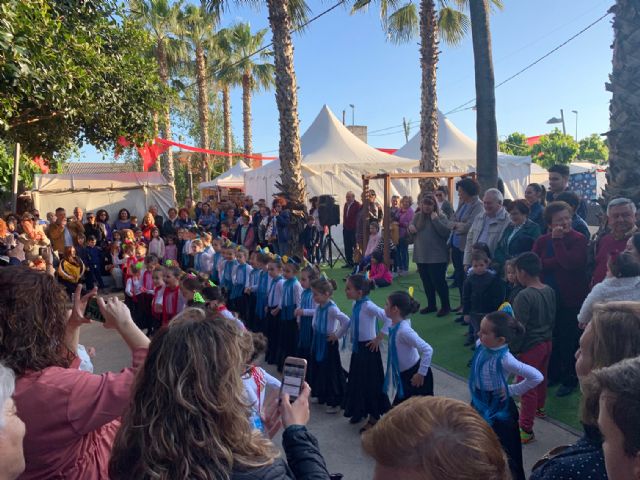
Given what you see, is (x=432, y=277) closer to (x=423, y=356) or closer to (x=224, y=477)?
(x=423, y=356)

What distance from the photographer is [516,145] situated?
40.3m

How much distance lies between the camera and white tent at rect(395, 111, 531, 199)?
16.7 meters

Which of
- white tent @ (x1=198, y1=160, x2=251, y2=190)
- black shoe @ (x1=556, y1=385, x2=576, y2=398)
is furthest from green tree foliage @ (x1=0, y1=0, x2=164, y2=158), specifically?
white tent @ (x1=198, y1=160, x2=251, y2=190)

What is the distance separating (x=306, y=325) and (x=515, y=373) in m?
2.56

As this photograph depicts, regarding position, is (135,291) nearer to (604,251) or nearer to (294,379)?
(604,251)

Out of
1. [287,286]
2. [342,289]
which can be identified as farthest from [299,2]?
[287,286]

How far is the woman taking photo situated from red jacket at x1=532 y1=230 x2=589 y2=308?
2586mm

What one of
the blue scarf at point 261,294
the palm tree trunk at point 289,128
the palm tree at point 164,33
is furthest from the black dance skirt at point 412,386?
the palm tree at point 164,33

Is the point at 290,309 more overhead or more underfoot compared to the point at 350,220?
more underfoot

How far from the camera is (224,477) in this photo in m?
1.41

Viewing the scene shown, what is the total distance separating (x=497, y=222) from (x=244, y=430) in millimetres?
5299

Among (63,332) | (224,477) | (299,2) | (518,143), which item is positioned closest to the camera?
(224,477)

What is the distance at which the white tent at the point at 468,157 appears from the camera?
16688mm

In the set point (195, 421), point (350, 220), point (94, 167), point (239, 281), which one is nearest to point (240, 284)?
point (239, 281)
